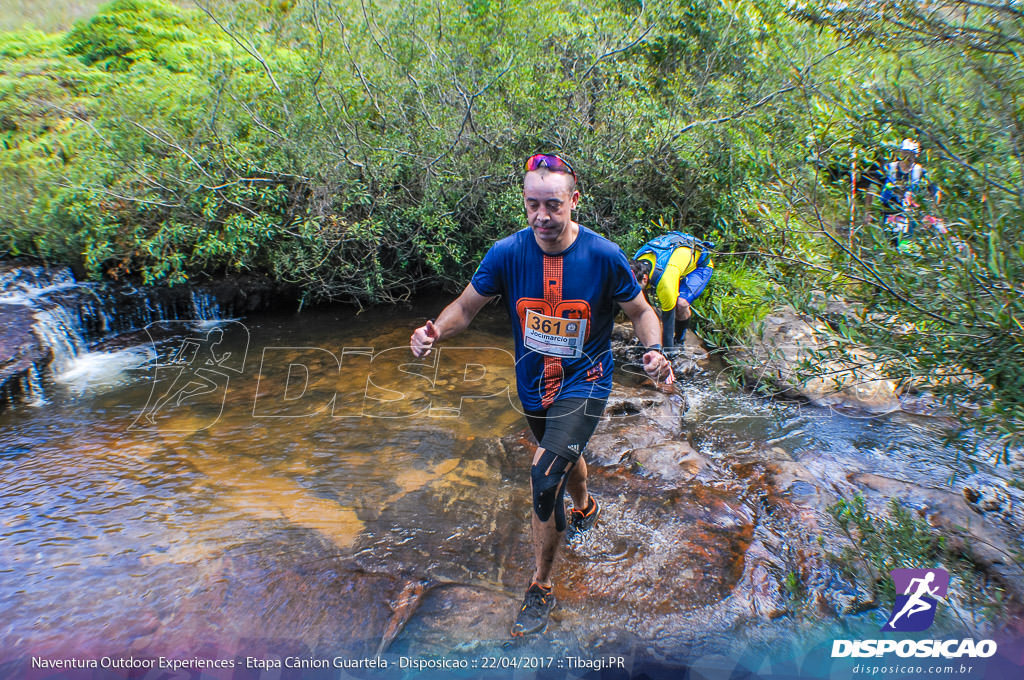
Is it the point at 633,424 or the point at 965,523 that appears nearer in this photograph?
the point at 965,523

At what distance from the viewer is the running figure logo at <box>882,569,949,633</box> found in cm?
289

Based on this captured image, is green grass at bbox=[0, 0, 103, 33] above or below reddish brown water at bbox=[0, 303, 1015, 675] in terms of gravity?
above

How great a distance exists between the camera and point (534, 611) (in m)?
3.01

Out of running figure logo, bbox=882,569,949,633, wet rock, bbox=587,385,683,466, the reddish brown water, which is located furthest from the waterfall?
running figure logo, bbox=882,569,949,633

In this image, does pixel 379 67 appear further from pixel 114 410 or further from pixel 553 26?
pixel 114 410

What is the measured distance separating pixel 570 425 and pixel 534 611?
3.34 feet

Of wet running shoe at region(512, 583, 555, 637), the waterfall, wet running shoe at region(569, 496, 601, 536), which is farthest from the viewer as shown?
the waterfall

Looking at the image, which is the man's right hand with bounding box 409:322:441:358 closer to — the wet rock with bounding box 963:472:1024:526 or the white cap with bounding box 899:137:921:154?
the white cap with bounding box 899:137:921:154

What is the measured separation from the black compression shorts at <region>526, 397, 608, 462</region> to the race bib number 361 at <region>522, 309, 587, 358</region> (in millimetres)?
262

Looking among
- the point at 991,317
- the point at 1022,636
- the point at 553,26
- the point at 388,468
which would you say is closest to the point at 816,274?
the point at 991,317

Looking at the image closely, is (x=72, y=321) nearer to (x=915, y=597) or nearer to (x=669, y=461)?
(x=669, y=461)

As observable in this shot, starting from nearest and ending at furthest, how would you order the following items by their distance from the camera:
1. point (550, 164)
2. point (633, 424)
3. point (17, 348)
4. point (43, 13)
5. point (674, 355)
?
point (550, 164), point (633, 424), point (674, 355), point (17, 348), point (43, 13)

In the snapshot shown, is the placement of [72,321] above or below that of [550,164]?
below

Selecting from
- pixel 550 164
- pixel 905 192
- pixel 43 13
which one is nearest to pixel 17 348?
pixel 550 164
